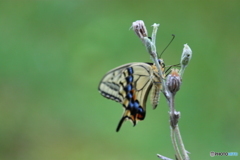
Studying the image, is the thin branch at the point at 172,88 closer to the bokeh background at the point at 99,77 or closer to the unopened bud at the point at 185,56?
the unopened bud at the point at 185,56

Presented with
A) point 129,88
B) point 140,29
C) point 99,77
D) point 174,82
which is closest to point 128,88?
point 129,88

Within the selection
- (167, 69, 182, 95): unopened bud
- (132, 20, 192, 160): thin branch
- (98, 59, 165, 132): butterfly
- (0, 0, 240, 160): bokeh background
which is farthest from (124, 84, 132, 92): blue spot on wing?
(0, 0, 240, 160): bokeh background

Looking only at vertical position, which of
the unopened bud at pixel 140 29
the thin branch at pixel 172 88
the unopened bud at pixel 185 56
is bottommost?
the thin branch at pixel 172 88

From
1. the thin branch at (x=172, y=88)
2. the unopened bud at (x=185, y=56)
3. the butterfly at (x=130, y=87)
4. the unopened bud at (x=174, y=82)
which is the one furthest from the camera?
the butterfly at (x=130, y=87)

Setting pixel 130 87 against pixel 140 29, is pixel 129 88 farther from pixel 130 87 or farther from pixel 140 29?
pixel 140 29

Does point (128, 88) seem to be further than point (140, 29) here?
Yes

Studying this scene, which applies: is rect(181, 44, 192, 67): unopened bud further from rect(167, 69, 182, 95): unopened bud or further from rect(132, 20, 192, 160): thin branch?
rect(167, 69, 182, 95): unopened bud

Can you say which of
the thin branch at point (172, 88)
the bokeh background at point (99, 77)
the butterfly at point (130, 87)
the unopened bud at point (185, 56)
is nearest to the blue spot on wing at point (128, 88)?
the butterfly at point (130, 87)
